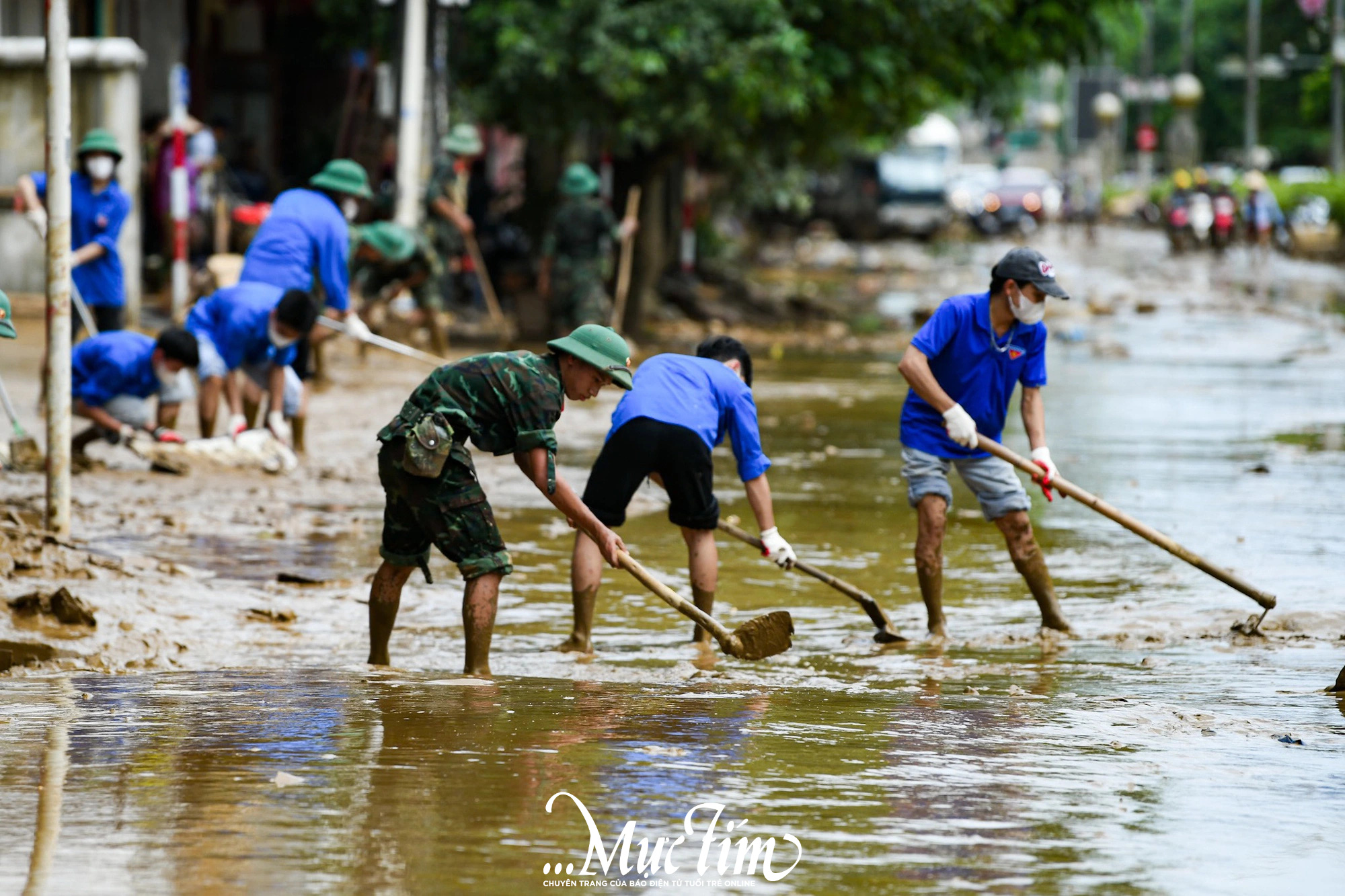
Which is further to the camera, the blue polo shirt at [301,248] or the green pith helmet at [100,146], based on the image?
the green pith helmet at [100,146]

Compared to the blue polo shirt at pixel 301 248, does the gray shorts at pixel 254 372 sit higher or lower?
lower

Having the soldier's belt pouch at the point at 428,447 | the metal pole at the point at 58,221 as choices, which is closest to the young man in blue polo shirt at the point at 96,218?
the metal pole at the point at 58,221

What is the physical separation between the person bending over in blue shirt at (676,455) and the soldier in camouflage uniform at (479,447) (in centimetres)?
74

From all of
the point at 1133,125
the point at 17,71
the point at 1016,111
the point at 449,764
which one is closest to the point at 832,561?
the point at 449,764

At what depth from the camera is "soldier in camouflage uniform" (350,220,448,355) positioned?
48.2 ft

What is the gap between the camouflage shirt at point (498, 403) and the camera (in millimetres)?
6152

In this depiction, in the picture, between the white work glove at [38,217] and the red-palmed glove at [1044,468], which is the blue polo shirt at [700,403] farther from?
the white work glove at [38,217]

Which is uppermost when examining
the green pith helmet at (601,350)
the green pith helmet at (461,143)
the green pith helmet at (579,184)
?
the green pith helmet at (461,143)

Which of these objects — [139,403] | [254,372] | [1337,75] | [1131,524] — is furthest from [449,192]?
[1337,75]

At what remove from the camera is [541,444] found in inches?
242

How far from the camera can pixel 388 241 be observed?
14680 millimetres

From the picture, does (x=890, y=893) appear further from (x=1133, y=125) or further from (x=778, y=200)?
(x=1133, y=125)

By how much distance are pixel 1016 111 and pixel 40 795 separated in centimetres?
3158

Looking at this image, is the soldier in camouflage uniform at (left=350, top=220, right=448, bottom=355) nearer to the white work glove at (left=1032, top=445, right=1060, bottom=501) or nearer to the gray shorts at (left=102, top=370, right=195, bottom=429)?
the gray shorts at (left=102, top=370, right=195, bottom=429)
